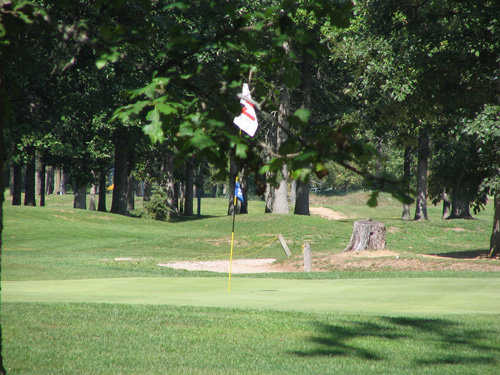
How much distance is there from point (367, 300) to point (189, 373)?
6.63 m

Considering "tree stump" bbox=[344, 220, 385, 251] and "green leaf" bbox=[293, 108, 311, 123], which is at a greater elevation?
"green leaf" bbox=[293, 108, 311, 123]

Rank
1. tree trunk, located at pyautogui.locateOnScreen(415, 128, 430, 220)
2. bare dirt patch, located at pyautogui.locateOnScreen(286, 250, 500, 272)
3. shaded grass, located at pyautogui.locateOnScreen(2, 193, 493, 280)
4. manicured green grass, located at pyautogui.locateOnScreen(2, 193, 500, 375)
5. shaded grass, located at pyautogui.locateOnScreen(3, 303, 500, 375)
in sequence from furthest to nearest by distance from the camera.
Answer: tree trunk, located at pyautogui.locateOnScreen(415, 128, 430, 220)
shaded grass, located at pyautogui.locateOnScreen(2, 193, 493, 280)
bare dirt patch, located at pyautogui.locateOnScreen(286, 250, 500, 272)
manicured green grass, located at pyautogui.locateOnScreen(2, 193, 500, 375)
shaded grass, located at pyautogui.locateOnScreen(3, 303, 500, 375)

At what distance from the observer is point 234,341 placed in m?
9.18

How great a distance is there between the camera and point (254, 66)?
4.11 meters

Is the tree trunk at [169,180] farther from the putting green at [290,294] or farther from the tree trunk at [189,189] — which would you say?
the putting green at [290,294]

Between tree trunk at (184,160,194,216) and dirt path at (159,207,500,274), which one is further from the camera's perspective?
tree trunk at (184,160,194,216)

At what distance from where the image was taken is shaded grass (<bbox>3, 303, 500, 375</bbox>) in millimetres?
7723

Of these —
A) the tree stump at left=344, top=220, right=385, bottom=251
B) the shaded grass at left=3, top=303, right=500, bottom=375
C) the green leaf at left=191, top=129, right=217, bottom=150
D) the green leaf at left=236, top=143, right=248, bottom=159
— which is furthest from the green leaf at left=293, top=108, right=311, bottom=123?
the tree stump at left=344, top=220, right=385, bottom=251

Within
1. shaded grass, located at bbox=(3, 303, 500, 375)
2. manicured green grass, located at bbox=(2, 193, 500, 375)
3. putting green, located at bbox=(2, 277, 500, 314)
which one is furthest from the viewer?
putting green, located at bbox=(2, 277, 500, 314)

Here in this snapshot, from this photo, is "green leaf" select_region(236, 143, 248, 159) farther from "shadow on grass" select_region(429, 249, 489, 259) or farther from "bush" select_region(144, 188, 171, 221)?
"bush" select_region(144, 188, 171, 221)

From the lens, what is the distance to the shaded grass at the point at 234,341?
25.3 feet

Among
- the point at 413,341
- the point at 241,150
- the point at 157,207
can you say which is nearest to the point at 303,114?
the point at 241,150

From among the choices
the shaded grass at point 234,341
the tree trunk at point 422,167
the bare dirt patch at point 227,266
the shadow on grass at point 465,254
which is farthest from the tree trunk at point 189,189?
the shaded grass at point 234,341

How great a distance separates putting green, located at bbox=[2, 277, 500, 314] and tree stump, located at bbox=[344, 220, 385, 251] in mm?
8400
